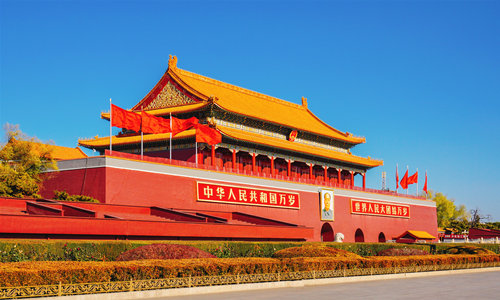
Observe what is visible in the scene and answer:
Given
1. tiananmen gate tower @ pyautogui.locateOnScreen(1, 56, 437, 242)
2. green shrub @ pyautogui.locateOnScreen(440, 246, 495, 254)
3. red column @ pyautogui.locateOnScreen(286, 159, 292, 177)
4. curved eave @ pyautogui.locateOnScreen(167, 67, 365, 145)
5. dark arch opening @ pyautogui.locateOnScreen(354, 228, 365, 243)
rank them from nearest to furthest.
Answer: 1. tiananmen gate tower @ pyautogui.locateOnScreen(1, 56, 437, 242)
2. green shrub @ pyautogui.locateOnScreen(440, 246, 495, 254)
3. curved eave @ pyautogui.locateOnScreen(167, 67, 365, 145)
4. red column @ pyautogui.locateOnScreen(286, 159, 292, 177)
5. dark arch opening @ pyautogui.locateOnScreen(354, 228, 365, 243)

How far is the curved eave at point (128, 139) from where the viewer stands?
131 ft

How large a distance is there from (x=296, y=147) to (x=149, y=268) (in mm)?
32864

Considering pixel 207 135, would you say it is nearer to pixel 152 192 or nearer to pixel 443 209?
pixel 152 192

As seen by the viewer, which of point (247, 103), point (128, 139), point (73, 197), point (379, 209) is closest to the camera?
point (73, 197)

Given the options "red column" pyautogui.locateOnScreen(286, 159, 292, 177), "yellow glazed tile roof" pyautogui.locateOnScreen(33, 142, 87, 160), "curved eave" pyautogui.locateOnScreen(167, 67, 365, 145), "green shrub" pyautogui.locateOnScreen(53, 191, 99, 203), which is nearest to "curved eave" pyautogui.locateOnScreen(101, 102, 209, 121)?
"curved eave" pyautogui.locateOnScreen(167, 67, 365, 145)

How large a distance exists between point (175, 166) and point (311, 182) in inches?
590

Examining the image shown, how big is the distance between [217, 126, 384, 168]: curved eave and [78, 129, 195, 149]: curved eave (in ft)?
8.06

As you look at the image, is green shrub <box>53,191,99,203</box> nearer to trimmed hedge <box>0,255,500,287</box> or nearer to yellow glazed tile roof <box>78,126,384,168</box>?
yellow glazed tile roof <box>78,126,384,168</box>

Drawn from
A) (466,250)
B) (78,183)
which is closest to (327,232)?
(466,250)

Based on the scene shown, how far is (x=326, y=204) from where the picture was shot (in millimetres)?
47281

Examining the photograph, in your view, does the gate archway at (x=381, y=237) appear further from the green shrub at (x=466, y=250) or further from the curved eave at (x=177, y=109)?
the curved eave at (x=177, y=109)

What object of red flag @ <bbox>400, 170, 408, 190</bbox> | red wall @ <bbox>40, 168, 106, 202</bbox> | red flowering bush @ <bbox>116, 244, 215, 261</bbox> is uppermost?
red flag @ <bbox>400, 170, 408, 190</bbox>

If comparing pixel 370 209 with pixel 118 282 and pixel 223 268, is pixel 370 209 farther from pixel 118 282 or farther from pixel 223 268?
pixel 118 282

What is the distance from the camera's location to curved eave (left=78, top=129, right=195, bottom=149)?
40.1 m
